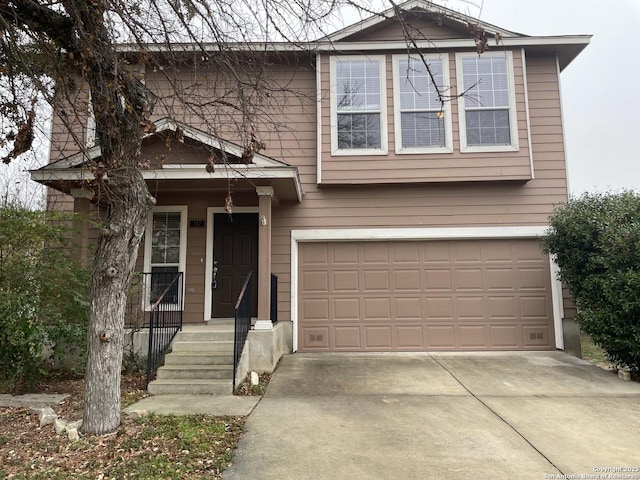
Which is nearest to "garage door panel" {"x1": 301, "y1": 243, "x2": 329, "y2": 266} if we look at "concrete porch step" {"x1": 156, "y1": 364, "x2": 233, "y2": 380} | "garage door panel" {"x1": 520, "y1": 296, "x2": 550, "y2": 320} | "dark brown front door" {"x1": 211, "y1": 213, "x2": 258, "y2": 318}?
"dark brown front door" {"x1": 211, "y1": 213, "x2": 258, "y2": 318}

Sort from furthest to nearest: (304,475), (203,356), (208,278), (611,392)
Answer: (208,278)
(203,356)
(611,392)
(304,475)

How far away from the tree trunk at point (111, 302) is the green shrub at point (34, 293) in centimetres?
175

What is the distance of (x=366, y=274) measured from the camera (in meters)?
7.85

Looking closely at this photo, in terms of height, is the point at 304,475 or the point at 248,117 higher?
the point at 248,117

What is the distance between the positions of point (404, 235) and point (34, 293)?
5886 millimetres

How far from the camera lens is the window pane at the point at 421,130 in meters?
7.75

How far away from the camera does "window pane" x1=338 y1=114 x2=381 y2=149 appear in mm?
7836

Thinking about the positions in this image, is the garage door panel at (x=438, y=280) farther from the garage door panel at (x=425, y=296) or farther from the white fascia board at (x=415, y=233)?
the white fascia board at (x=415, y=233)

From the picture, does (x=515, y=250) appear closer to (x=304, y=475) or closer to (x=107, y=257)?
(x=304, y=475)

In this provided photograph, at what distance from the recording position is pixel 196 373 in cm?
539

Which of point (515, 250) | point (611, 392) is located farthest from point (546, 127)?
point (611, 392)

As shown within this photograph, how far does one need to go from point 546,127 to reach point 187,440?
Result: 812 centimetres

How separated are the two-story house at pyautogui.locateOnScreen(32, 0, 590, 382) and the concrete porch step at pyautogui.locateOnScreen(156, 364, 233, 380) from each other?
2083mm

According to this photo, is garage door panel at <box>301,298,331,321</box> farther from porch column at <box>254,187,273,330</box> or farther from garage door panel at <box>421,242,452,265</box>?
garage door panel at <box>421,242,452,265</box>
